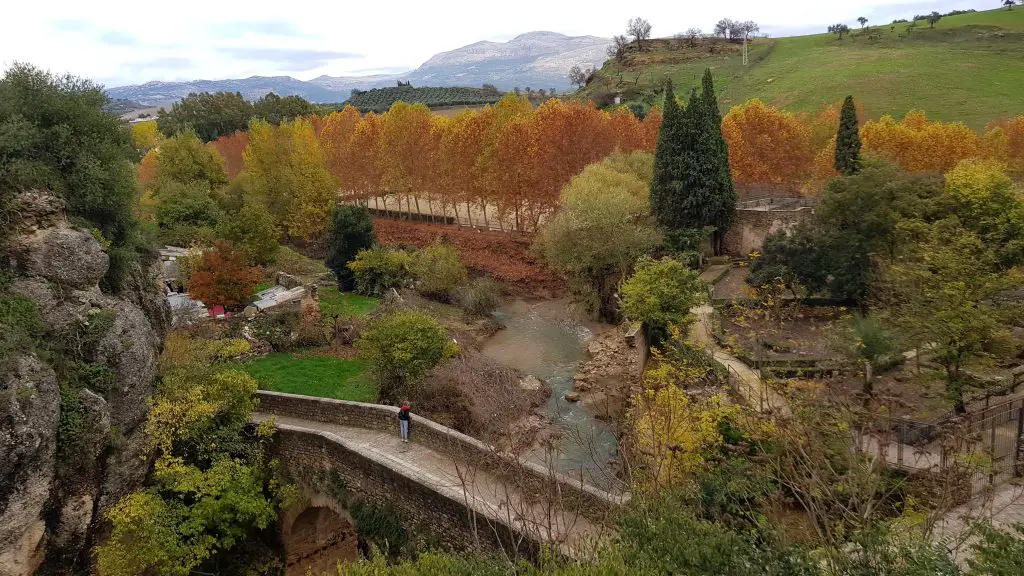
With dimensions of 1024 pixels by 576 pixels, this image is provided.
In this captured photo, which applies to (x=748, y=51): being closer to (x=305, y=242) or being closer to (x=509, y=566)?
(x=305, y=242)

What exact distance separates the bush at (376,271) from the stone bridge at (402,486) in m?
13.5

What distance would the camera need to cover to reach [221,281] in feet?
80.7

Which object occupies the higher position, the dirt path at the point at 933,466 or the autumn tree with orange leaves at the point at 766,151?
the autumn tree with orange leaves at the point at 766,151

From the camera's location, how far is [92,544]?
13.9m

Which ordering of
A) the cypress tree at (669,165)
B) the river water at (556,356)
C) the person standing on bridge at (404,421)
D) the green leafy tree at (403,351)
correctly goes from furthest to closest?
the cypress tree at (669,165)
the green leafy tree at (403,351)
the river water at (556,356)
the person standing on bridge at (404,421)

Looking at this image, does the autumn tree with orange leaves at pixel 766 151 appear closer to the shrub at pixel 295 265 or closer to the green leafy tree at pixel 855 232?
the green leafy tree at pixel 855 232

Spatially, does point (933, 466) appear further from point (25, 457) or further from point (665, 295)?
point (25, 457)

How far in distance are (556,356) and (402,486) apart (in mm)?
13472

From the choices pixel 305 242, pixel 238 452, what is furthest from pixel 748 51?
pixel 238 452

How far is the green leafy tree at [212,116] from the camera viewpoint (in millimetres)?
72125

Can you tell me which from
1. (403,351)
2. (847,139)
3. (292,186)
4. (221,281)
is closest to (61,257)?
(403,351)

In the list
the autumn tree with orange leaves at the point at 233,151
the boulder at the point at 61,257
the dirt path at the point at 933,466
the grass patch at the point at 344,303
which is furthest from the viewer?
the autumn tree with orange leaves at the point at 233,151

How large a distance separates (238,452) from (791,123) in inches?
1460

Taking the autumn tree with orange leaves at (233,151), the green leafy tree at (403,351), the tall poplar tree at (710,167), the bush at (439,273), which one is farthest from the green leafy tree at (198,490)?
the autumn tree with orange leaves at (233,151)
